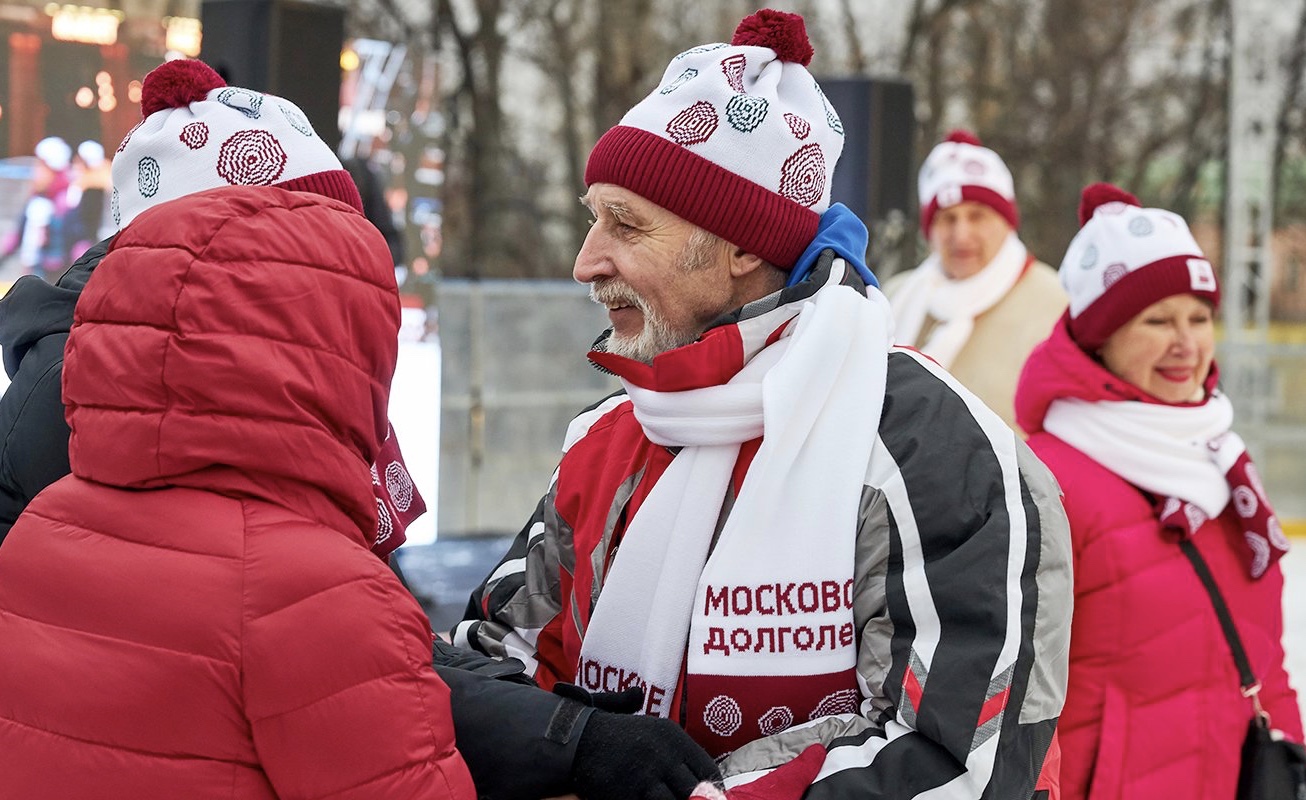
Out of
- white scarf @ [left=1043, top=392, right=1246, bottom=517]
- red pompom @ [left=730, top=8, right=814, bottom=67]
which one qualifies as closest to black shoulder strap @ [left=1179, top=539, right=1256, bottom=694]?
white scarf @ [left=1043, top=392, right=1246, bottom=517]

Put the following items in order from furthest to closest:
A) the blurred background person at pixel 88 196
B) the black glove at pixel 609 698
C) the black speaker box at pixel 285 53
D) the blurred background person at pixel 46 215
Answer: the blurred background person at pixel 88 196
the blurred background person at pixel 46 215
the black speaker box at pixel 285 53
the black glove at pixel 609 698

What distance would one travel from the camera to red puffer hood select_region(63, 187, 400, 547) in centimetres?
145

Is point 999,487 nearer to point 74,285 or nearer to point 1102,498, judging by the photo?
point 1102,498

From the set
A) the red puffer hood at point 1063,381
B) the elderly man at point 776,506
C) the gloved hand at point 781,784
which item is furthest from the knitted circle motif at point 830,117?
the red puffer hood at point 1063,381

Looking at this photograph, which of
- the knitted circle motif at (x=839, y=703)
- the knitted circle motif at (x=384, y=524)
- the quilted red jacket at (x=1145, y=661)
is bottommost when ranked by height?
the quilted red jacket at (x=1145, y=661)

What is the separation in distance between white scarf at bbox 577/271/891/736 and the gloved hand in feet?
0.36

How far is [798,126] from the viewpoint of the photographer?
192 cm

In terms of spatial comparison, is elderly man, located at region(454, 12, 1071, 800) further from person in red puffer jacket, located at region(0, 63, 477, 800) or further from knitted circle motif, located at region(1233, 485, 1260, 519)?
knitted circle motif, located at region(1233, 485, 1260, 519)

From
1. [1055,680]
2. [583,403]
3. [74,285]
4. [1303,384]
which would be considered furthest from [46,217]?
[1303,384]

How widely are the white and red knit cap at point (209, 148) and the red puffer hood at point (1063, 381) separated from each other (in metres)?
1.45

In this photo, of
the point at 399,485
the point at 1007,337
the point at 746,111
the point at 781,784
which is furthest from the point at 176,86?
the point at 1007,337

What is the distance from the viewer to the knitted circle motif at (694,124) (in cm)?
191

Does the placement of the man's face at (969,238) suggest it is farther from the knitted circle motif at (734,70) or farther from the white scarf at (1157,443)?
the knitted circle motif at (734,70)

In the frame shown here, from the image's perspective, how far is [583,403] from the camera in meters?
10.4
